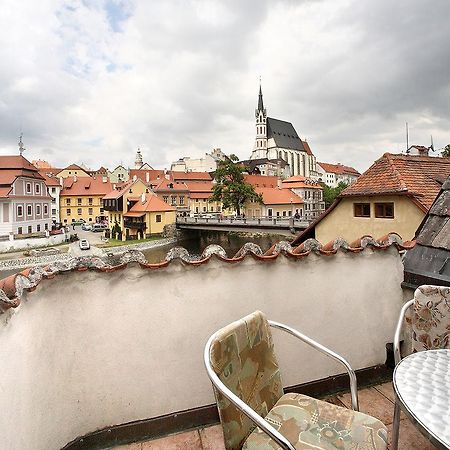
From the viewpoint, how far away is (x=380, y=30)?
728cm

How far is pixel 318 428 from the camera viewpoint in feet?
3.78

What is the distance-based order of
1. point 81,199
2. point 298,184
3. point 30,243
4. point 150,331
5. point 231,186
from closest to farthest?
1. point 150,331
2. point 30,243
3. point 231,186
4. point 81,199
5. point 298,184

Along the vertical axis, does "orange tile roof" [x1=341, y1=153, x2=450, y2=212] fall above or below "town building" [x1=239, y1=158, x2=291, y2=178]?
below

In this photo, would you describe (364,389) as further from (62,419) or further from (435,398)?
(62,419)

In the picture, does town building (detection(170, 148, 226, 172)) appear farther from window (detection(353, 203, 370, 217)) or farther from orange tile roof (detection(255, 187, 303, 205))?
window (detection(353, 203, 370, 217))

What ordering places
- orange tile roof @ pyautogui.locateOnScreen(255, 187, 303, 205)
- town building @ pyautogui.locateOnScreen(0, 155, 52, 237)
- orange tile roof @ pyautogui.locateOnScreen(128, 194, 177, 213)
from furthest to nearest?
1. orange tile roof @ pyautogui.locateOnScreen(255, 187, 303, 205)
2. orange tile roof @ pyautogui.locateOnScreen(128, 194, 177, 213)
3. town building @ pyautogui.locateOnScreen(0, 155, 52, 237)

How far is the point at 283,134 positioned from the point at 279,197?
43.0 metres

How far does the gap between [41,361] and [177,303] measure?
69 centimetres

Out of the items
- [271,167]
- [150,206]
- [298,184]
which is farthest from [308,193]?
[150,206]

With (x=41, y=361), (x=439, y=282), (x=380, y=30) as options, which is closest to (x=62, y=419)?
(x=41, y=361)

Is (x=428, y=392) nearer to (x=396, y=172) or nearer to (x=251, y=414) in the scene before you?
(x=251, y=414)

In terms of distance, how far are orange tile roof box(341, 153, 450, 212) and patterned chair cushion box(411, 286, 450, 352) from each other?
8.22 metres

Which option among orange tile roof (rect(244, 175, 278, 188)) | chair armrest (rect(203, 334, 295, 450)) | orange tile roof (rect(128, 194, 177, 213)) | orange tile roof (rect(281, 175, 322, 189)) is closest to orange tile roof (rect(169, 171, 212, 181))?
orange tile roof (rect(244, 175, 278, 188))

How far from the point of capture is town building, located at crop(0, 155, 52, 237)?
27016 millimetres
